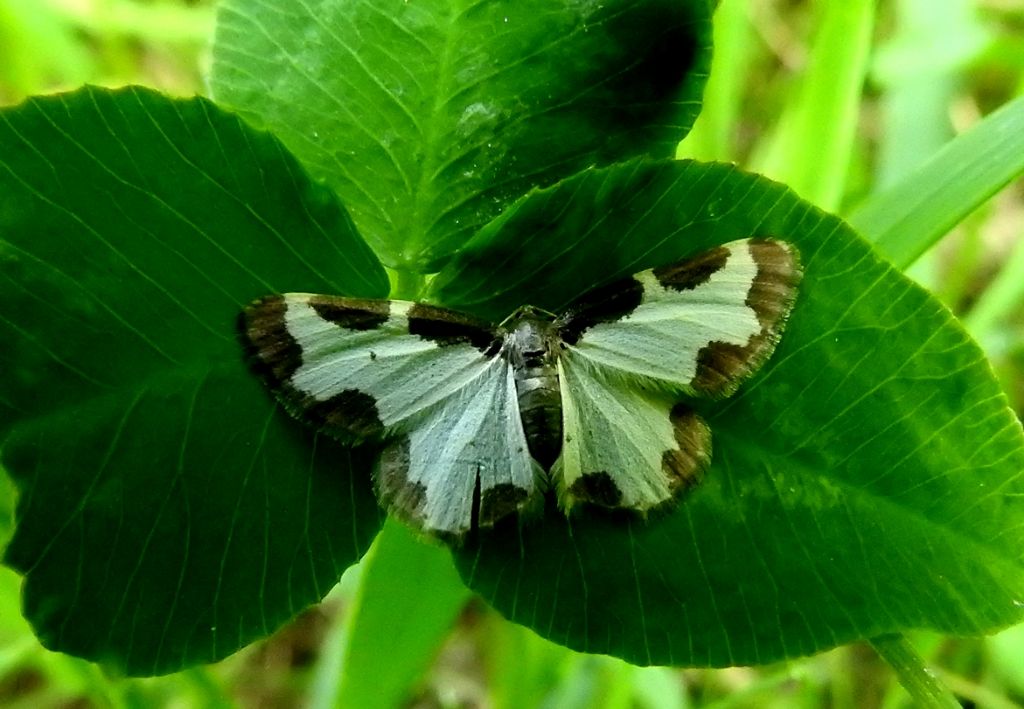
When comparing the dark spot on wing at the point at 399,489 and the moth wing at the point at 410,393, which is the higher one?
the moth wing at the point at 410,393

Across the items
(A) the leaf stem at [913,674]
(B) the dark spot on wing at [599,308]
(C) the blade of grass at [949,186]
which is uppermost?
(C) the blade of grass at [949,186]

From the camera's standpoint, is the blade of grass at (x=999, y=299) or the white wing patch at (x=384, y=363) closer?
the white wing patch at (x=384, y=363)

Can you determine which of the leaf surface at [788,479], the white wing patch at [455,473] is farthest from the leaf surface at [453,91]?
the white wing patch at [455,473]

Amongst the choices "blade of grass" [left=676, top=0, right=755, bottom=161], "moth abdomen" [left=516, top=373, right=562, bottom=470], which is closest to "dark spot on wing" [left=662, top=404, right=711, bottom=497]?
"moth abdomen" [left=516, top=373, right=562, bottom=470]

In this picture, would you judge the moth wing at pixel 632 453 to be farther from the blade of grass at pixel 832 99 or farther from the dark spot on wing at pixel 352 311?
the blade of grass at pixel 832 99

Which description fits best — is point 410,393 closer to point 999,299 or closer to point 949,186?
point 949,186

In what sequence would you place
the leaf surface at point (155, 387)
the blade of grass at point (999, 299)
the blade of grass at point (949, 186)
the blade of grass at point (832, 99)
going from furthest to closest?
the blade of grass at point (999, 299) → the blade of grass at point (832, 99) → the blade of grass at point (949, 186) → the leaf surface at point (155, 387)

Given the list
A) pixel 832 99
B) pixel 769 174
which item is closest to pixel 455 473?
pixel 832 99
